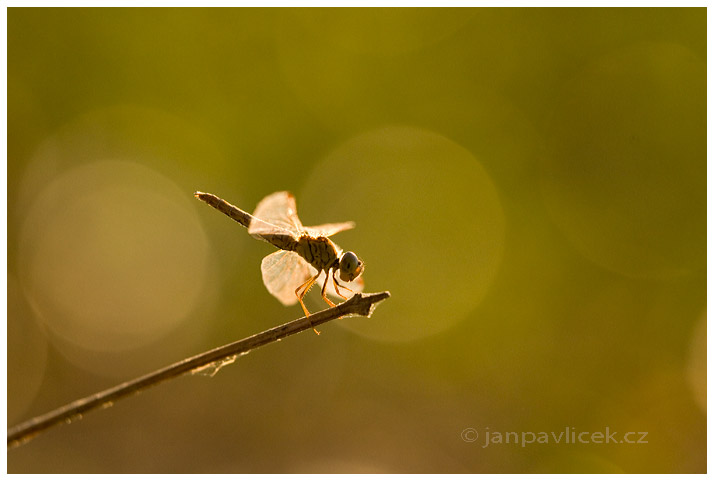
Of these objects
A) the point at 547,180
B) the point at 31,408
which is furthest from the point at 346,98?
the point at 31,408

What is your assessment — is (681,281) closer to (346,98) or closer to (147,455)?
(346,98)

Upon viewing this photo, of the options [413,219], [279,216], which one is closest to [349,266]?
[279,216]

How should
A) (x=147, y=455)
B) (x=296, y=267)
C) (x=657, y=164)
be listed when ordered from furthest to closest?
(x=657, y=164), (x=147, y=455), (x=296, y=267)

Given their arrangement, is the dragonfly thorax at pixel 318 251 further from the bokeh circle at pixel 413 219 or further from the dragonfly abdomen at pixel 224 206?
the bokeh circle at pixel 413 219

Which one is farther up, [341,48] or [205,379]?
[341,48]

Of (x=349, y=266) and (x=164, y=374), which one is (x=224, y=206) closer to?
(x=349, y=266)

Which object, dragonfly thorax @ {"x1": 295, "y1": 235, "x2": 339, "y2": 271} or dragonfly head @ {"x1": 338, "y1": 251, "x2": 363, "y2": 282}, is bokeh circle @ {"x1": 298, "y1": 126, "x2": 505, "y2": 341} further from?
dragonfly head @ {"x1": 338, "y1": 251, "x2": 363, "y2": 282}
